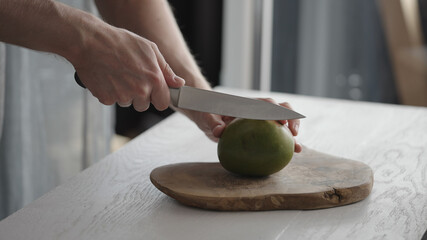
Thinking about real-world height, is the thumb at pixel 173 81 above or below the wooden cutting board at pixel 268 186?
above

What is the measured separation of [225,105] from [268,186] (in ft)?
0.49

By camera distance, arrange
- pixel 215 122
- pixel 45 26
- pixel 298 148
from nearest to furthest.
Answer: pixel 45 26 → pixel 298 148 → pixel 215 122

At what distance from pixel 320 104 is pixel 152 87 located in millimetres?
727

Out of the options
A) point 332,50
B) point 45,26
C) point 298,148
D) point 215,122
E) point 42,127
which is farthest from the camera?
point 332,50

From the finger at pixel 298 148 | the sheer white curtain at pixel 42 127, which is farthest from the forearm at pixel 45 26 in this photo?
the sheer white curtain at pixel 42 127

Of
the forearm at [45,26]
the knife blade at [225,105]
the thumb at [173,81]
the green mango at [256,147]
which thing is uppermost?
the forearm at [45,26]

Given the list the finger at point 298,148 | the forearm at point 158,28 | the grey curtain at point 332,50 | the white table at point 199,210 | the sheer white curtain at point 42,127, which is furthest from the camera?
the grey curtain at point 332,50

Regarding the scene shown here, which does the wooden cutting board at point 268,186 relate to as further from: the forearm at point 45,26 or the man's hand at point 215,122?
the forearm at point 45,26

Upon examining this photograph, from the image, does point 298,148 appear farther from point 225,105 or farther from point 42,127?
point 42,127

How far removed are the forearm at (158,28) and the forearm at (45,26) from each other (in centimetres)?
34

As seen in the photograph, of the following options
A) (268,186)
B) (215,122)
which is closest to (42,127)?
(215,122)

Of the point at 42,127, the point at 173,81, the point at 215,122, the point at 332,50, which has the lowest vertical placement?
the point at 42,127

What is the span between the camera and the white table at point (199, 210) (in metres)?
0.88

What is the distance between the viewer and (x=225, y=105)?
1.01 metres
